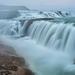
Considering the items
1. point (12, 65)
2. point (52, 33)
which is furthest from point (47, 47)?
point (12, 65)

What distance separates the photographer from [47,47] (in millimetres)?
16125

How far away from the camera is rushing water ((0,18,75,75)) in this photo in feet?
39.4

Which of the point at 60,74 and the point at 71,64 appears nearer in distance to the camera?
the point at 60,74

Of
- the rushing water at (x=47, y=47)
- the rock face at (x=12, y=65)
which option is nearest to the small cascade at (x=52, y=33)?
the rushing water at (x=47, y=47)

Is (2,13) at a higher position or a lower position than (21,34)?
higher

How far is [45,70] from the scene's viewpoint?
1173 centimetres

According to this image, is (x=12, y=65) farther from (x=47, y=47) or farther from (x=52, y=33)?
(x=52, y=33)

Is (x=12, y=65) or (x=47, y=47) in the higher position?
(x=47, y=47)

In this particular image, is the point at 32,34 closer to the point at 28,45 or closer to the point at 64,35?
the point at 28,45

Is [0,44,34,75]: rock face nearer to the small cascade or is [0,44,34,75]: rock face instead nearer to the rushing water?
the rushing water

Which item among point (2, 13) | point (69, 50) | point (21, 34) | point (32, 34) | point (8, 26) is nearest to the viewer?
point (69, 50)

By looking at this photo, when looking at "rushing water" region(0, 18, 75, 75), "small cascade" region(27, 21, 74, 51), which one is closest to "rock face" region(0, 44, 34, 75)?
"rushing water" region(0, 18, 75, 75)

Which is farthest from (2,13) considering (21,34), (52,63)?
(52,63)

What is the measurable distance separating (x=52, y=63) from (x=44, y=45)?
12.9 feet
